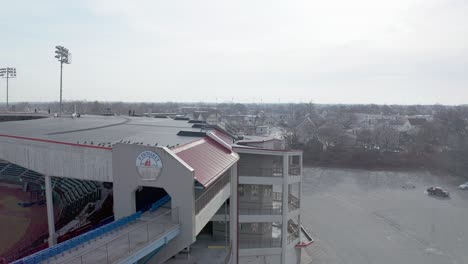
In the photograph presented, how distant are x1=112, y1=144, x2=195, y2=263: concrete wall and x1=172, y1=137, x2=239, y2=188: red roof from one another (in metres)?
0.53

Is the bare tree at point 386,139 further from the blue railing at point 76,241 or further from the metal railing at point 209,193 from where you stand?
the blue railing at point 76,241

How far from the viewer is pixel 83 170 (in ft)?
38.7

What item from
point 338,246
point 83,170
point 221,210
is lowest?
point 338,246

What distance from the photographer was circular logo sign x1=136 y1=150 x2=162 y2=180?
9.23 m

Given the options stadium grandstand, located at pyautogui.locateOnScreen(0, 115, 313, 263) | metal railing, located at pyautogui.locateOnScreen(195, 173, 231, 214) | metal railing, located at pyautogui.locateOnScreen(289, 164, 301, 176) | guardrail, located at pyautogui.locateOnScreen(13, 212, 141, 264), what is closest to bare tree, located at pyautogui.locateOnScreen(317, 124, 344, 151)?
stadium grandstand, located at pyautogui.locateOnScreen(0, 115, 313, 263)

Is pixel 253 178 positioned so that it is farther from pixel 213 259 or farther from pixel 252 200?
pixel 213 259

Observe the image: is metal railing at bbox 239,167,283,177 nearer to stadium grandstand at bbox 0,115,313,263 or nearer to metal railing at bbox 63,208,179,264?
stadium grandstand at bbox 0,115,313,263

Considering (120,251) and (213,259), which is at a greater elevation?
(120,251)

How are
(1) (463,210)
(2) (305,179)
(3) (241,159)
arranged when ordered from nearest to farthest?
(3) (241,159) → (1) (463,210) → (2) (305,179)

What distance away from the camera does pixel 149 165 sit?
9.31 metres

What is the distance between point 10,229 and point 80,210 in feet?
10.5

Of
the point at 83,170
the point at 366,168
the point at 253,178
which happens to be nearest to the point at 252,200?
the point at 253,178

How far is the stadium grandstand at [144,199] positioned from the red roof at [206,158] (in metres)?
0.06

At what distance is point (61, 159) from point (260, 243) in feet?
34.7
